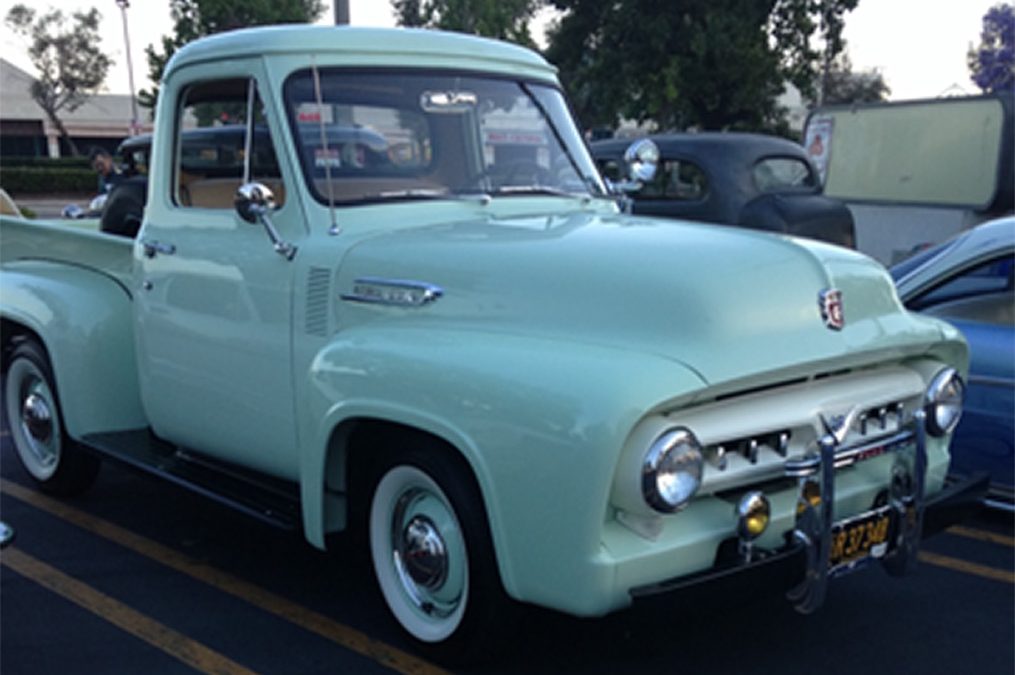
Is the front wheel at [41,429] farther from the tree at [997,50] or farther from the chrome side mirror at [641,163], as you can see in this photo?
the tree at [997,50]

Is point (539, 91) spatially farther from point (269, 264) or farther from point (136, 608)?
point (136, 608)

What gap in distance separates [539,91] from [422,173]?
0.74 m

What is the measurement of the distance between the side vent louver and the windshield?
310 millimetres

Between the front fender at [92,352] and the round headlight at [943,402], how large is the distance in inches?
138

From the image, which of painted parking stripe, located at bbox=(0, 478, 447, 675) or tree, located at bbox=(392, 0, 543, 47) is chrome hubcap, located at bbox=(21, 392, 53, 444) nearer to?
painted parking stripe, located at bbox=(0, 478, 447, 675)

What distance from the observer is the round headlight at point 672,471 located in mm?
2758

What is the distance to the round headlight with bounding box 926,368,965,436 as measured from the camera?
3.52m

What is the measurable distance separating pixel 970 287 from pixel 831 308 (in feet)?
8.12

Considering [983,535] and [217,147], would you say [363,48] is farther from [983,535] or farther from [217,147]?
[983,535]

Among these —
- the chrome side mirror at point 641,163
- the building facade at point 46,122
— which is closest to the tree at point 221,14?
the chrome side mirror at point 641,163

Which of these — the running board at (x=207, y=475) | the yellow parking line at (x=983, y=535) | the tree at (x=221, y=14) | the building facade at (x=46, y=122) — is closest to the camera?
the running board at (x=207, y=475)

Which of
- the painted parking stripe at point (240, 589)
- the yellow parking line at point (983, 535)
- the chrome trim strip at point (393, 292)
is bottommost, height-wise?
the yellow parking line at point (983, 535)

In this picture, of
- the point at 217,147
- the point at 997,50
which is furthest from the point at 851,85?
the point at 217,147

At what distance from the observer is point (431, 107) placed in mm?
4273
